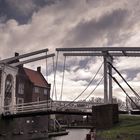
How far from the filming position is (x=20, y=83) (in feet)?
163

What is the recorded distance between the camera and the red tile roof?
5368 centimetres

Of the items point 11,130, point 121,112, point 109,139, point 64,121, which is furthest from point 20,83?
→ point 64,121

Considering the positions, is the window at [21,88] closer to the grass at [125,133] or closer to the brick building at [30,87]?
the brick building at [30,87]

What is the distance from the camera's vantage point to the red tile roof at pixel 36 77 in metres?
53.7

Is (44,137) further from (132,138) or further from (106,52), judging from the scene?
(132,138)

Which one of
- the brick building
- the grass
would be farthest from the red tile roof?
the grass

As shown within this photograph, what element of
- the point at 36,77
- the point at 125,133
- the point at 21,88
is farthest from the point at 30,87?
the point at 125,133

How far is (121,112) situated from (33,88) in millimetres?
31499

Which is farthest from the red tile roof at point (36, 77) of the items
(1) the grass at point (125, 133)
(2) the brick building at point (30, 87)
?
(1) the grass at point (125, 133)

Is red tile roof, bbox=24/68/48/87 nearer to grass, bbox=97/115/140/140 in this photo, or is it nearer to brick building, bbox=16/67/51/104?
brick building, bbox=16/67/51/104

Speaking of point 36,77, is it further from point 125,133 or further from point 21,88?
point 125,133

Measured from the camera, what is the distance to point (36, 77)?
5562 cm

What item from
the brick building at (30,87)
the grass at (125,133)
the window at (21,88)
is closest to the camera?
the grass at (125,133)

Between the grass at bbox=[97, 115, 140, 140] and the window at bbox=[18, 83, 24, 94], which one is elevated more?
the window at bbox=[18, 83, 24, 94]
